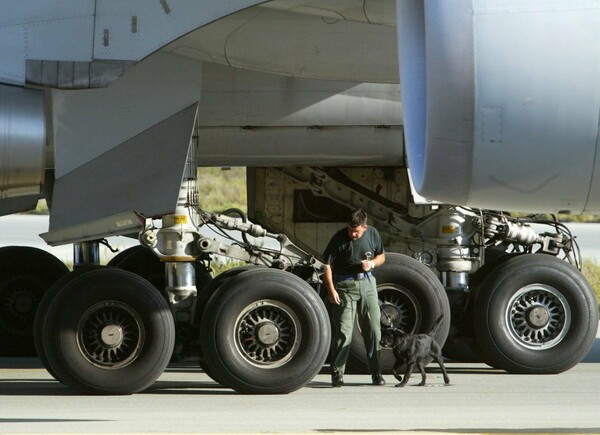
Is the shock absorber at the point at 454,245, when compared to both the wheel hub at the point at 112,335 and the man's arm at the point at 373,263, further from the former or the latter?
the wheel hub at the point at 112,335

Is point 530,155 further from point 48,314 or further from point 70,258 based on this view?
point 70,258

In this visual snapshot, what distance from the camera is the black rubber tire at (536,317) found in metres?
12.1

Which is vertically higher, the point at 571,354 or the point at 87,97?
the point at 87,97

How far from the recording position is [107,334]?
35.3ft

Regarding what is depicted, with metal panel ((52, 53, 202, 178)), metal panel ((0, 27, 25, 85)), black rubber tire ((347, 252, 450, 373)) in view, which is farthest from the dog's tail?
metal panel ((0, 27, 25, 85))

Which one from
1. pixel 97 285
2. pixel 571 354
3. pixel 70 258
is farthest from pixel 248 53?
pixel 70 258

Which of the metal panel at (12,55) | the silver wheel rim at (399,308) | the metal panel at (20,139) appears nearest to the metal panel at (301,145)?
the silver wheel rim at (399,308)

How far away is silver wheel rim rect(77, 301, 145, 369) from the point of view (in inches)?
423

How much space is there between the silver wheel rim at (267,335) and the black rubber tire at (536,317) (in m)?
1.99

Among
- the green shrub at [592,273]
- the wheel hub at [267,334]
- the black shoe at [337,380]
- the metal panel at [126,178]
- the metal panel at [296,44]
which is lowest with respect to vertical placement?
the green shrub at [592,273]

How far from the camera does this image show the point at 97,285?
10797 millimetres

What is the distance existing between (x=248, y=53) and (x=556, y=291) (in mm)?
3262

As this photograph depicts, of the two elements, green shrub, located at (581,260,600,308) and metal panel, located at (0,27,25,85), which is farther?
green shrub, located at (581,260,600,308)

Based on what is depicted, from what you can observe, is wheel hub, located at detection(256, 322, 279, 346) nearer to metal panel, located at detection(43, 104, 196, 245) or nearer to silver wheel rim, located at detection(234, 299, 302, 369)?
silver wheel rim, located at detection(234, 299, 302, 369)
